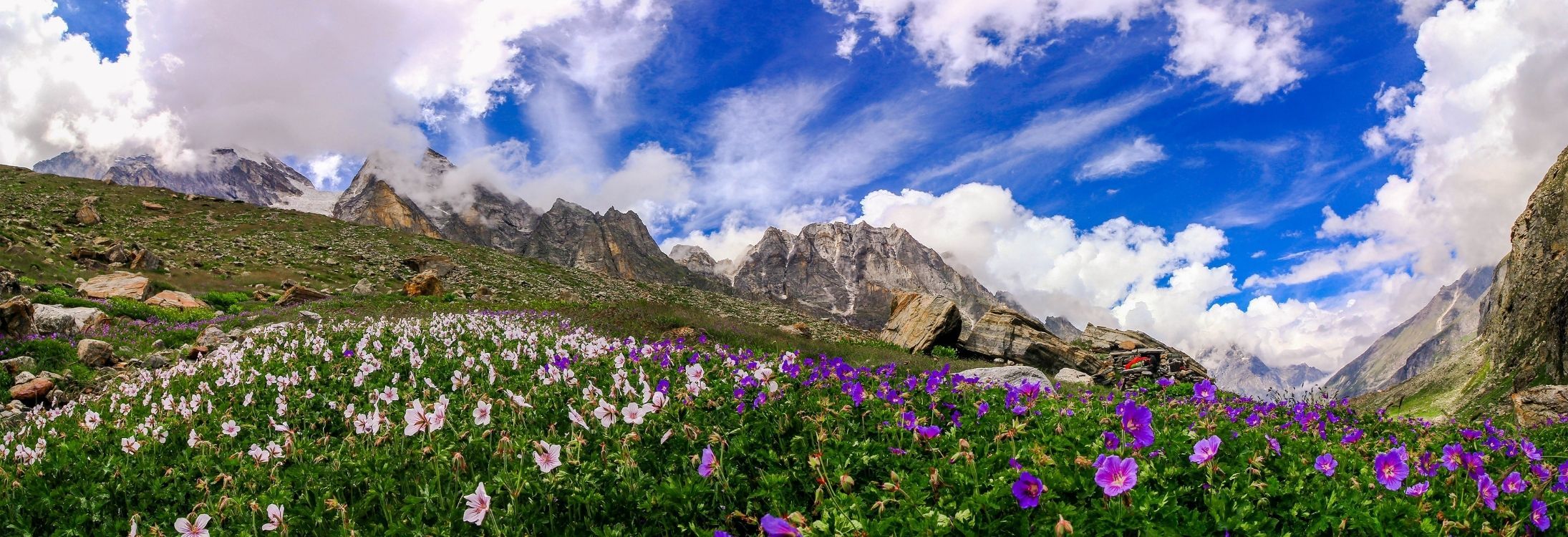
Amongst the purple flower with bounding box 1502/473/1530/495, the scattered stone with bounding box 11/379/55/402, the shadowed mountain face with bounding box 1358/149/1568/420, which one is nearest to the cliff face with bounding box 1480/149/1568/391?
the shadowed mountain face with bounding box 1358/149/1568/420

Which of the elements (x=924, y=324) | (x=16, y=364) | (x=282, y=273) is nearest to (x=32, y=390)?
(x=16, y=364)

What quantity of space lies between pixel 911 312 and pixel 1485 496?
23492mm

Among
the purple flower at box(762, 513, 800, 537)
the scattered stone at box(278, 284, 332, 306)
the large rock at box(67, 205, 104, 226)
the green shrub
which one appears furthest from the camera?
the large rock at box(67, 205, 104, 226)

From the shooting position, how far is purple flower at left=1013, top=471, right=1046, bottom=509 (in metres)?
2.52

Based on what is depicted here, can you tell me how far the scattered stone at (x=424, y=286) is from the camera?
31922mm

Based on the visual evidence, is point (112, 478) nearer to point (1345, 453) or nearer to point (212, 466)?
point (212, 466)

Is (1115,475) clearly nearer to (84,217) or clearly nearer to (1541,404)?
(1541,404)

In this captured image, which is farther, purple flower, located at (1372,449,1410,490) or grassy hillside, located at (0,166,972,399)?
grassy hillside, located at (0,166,972,399)

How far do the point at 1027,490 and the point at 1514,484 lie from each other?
3016mm

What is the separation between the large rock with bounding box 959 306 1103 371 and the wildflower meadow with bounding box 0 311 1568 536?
14.9 meters

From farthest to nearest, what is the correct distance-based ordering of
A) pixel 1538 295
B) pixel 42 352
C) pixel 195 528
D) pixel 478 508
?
1. pixel 1538 295
2. pixel 42 352
3. pixel 195 528
4. pixel 478 508

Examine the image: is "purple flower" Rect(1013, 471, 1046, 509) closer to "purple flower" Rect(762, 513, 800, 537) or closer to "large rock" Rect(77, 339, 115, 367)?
"purple flower" Rect(762, 513, 800, 537)

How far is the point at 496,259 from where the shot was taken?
6066 cm

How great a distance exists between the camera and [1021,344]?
73.3ft
